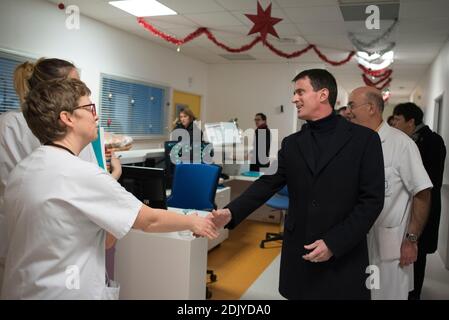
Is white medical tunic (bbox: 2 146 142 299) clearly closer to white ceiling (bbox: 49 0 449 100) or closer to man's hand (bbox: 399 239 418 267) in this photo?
man's hand (bbox: 399 239 418 267)

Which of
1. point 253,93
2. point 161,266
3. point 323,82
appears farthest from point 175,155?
point 253,93

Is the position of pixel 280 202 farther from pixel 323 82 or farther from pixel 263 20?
pixel 323 82

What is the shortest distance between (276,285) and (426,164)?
66.3 inches

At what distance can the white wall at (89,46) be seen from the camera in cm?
428

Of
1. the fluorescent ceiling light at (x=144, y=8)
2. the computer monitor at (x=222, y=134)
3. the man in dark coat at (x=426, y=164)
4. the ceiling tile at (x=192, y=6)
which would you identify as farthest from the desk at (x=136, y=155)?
the man in dark coat at (x=426, y=164)

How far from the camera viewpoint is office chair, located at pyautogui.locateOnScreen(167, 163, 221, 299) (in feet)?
11.4

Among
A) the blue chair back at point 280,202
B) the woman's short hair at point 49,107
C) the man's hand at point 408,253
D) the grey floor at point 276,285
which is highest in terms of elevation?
the woman's short hair at point 49,107

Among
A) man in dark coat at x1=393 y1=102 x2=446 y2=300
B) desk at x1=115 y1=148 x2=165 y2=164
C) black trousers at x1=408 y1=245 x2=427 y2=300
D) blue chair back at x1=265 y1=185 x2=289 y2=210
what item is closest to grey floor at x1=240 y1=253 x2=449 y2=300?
black trousers at x1=408 y1=245 x2=427 y2=300

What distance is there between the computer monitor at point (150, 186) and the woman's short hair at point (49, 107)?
1.17 m

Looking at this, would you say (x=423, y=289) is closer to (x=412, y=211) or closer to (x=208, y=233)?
(x=412, y=211)

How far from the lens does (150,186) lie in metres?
2.36

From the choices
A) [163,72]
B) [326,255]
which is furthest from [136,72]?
[326,255]

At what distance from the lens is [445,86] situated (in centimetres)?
512

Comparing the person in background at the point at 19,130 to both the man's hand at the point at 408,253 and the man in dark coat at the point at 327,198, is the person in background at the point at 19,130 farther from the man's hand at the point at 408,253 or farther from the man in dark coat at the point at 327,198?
the man's hand at the point at 408,253
